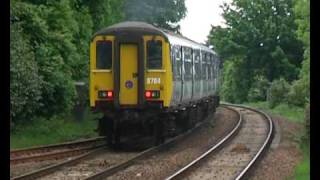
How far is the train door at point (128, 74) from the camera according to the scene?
1772cm

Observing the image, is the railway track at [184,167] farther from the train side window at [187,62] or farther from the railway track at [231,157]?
the train side window at [187,62]

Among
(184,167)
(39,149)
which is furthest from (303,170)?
(39,149)

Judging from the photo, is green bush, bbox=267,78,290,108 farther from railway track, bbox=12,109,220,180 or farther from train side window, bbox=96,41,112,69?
train side window, bbox=96,41,112,69

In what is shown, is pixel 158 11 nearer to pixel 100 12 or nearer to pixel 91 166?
pixel 100 12

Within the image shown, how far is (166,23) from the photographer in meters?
42.4

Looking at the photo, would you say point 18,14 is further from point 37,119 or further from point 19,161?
point 19,161

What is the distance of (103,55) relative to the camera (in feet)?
58.8

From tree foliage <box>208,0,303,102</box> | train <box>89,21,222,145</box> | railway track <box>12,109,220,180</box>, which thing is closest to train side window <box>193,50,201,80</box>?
train <box>89,21,222,145</box>

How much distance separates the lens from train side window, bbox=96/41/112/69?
17828mm

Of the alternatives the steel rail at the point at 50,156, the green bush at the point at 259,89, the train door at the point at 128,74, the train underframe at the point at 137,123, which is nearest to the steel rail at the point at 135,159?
the train underframe at the point at 137,123

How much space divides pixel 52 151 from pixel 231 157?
4.23 m

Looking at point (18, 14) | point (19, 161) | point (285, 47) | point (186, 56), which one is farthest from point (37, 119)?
point (285, 47)

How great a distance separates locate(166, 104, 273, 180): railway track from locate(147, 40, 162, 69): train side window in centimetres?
244

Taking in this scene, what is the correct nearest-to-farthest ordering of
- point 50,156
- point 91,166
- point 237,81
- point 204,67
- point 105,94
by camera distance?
point 91,166, point 50,156, point 105,94, point 204,67, point 237,81
